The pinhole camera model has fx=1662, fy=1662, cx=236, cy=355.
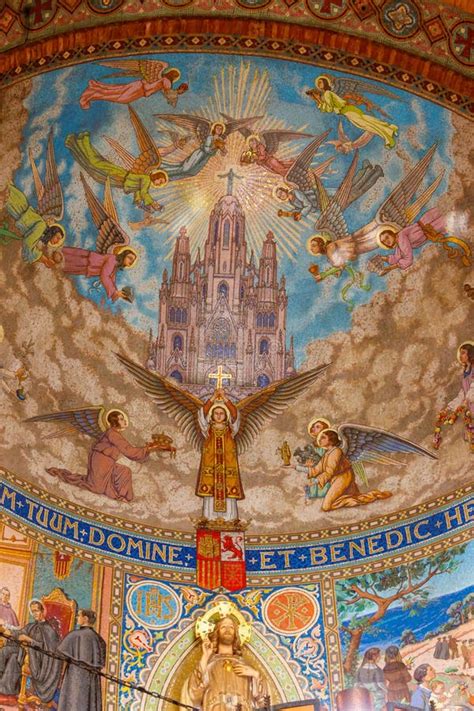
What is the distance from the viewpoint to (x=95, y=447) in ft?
72.8

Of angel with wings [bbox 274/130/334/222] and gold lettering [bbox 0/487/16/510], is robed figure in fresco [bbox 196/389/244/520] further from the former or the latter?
angel with wings [bbox 274/130/334/222]

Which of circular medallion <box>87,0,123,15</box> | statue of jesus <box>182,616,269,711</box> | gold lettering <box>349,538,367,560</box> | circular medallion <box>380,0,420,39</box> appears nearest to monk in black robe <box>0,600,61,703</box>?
statue of jesus <box>182,616,269,711</box>

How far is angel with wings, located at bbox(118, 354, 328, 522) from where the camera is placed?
2256 centimetres

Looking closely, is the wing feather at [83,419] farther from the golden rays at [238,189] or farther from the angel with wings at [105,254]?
the golden rays at [238,189]

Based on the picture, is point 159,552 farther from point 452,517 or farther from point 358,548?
point 452,517

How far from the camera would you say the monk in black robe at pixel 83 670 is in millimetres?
19906

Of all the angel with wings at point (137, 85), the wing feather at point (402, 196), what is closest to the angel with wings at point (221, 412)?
the wing feather at point (402, 196)

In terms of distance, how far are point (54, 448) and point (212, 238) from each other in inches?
147

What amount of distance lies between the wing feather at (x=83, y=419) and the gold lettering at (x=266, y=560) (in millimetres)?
2713

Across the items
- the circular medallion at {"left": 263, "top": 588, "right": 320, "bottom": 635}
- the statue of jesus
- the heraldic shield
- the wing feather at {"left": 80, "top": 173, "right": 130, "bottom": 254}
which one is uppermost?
the wing feather at {"left": 80, "top": 173, "right": 130, "bottom": 254}

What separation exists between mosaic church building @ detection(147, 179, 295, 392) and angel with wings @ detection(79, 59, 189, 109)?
5.60 ft

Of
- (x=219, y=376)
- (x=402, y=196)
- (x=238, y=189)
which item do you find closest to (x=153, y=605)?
(x=219, y=376)

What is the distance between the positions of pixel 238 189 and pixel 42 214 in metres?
2.75

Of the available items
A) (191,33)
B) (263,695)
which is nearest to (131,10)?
Result: (191,33)
